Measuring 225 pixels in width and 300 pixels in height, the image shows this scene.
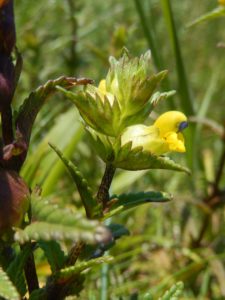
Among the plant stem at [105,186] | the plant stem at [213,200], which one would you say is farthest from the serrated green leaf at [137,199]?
the plant stem at [213,200]

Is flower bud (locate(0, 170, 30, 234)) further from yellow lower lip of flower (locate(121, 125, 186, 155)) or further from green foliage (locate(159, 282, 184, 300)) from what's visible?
green foliage (locate(159, 282, 184, 300))

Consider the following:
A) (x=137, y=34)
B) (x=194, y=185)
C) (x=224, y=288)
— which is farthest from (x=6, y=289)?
Answer: (x=137, y=34)

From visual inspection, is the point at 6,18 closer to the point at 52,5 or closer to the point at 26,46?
the point at 26,46

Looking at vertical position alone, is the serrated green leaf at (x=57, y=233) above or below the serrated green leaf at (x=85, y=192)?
above

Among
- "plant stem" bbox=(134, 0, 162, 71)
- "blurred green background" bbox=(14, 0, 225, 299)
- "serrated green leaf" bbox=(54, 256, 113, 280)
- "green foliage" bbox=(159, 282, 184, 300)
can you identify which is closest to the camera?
"serrated green leaf" bbox=(54, 256, 113, 280)

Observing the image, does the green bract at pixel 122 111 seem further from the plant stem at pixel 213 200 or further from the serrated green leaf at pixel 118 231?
the plant stem at pixel 213 200

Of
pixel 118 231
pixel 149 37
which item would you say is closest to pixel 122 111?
pixel 118 231

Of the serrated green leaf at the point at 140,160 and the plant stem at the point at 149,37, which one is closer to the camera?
the serrated green leaf at the point at 140,160

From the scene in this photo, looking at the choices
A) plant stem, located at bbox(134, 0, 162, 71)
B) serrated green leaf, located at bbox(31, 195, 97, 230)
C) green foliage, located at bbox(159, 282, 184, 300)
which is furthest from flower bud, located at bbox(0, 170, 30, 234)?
plant stem, located at bbox(134, 0, 162, 71)

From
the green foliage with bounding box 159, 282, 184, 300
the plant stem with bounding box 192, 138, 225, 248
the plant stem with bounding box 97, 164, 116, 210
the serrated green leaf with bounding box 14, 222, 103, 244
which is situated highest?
the serrated green leaf with bounding box 14, 222, 103, 244
